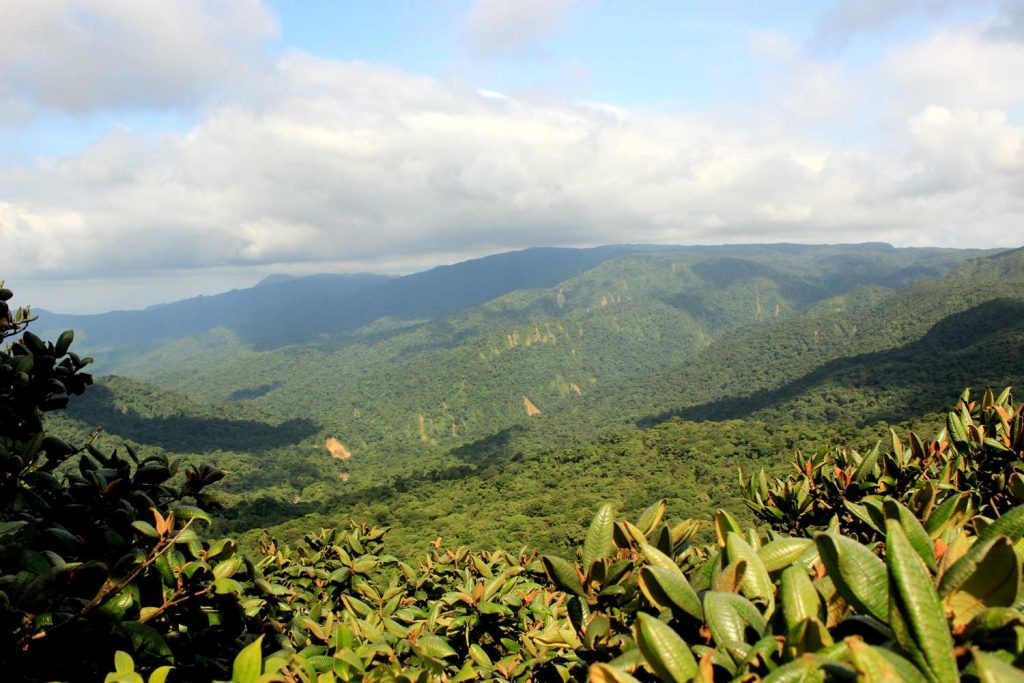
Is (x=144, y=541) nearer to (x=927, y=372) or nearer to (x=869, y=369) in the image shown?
(x=927, y=372)

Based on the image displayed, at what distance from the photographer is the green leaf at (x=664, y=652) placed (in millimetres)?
1335

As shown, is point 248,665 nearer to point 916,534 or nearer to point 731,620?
point 731,620

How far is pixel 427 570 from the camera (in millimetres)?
5828

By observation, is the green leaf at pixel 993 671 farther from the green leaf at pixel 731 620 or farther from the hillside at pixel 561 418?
the hillside at pixel 561 418

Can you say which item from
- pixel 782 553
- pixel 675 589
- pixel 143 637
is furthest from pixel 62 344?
pixel 782 553

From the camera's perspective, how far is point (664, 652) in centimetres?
135

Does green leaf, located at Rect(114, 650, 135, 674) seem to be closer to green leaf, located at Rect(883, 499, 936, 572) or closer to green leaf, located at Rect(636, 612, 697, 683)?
green leaf, located at Rect(636, 612, 697, 683)

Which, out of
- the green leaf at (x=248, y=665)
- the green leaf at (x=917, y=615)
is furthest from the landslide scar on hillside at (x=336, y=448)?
the green leaf at (x=917, y=615)

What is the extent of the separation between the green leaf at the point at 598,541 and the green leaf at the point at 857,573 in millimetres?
1038

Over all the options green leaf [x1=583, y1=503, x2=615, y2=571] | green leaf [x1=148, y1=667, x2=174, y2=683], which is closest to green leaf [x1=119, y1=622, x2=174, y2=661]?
green leaf [x1=148, y1=667, x2=174, y2=683]

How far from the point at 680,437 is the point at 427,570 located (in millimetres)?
74994

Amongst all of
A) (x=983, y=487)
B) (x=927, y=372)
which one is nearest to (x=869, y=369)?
(x=927, y=372)

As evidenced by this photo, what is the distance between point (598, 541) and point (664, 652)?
943 millimetres

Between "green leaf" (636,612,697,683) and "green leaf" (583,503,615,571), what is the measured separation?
2.90 ft
